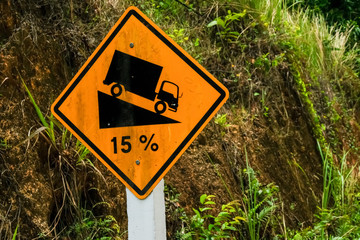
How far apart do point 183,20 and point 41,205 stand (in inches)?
145

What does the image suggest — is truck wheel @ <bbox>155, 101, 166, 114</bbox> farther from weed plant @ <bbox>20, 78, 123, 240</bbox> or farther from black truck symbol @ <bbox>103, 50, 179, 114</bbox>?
weed plant @ <bbox>20, 78, 123, 240</bbox>

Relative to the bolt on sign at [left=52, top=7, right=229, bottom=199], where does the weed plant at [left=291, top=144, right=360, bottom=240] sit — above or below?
below

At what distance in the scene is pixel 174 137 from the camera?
2.78 meters

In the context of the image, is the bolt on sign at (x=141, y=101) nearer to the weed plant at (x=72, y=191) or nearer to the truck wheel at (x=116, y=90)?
the truck wheel at (x=116, y=90)

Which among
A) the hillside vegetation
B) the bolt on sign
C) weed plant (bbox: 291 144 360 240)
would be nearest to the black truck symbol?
the bolt on sign

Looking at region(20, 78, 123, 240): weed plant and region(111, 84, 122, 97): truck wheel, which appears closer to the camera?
region(111, 84, 122, 97): truck wheel

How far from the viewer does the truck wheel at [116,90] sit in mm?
2852

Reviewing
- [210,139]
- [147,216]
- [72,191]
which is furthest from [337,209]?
[147,216]

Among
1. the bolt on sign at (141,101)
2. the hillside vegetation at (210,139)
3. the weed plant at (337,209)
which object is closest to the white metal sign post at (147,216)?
the bolt on sign at (141,101)

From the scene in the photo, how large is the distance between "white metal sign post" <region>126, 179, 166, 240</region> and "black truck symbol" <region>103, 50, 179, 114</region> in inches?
16.0

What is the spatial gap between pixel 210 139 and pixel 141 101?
2771mm

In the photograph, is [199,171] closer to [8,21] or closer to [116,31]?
[8,21]

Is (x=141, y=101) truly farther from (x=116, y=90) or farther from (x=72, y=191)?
(x=72, y=191)

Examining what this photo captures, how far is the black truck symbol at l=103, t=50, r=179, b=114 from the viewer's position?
280 cm
